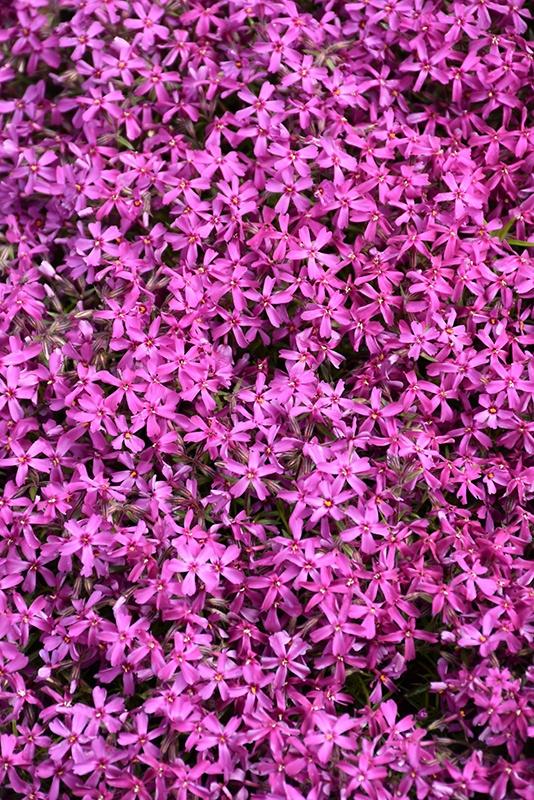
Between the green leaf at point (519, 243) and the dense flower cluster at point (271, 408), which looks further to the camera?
the green leaf at point (519, 243)

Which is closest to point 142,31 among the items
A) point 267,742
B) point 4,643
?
point 4,643

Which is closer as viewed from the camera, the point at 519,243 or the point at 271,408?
the point at 271,408

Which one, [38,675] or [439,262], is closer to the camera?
[38,675]

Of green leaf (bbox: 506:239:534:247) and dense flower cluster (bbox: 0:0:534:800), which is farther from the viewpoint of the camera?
green leaf (bbox: 506:239:534:247)

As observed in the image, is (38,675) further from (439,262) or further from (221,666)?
(439,262)

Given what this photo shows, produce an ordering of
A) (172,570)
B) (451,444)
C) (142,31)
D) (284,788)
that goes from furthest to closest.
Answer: (142,31) → (451,444) → (172,570) → (284,788)

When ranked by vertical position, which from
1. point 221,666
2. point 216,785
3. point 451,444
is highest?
point 451,444

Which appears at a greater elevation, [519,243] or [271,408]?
[519,243]

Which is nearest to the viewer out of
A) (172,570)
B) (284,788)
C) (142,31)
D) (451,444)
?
(284,788)
